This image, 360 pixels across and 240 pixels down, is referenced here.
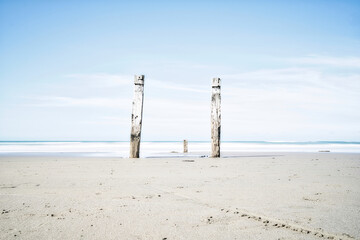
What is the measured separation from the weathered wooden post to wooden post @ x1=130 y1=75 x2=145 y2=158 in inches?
111

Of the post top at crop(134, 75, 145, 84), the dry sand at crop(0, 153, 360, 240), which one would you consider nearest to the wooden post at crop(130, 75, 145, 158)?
the post top at crop(134, 75, 145, 84)

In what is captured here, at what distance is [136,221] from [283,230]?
137 cm

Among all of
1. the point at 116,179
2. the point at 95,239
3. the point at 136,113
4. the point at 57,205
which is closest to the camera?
the point at 95,239

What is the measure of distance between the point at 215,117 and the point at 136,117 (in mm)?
A: 3095

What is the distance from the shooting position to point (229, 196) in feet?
13.2

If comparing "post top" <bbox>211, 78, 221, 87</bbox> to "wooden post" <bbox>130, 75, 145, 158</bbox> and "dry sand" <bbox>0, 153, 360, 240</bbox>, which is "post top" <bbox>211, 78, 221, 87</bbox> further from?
"dry sand" <bbox>0, 153, 360, 240</bbox>

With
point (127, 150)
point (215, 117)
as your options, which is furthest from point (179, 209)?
point (127, 150)

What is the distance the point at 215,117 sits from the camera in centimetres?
1156

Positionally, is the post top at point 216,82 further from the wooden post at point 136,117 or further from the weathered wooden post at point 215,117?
the wooden post at point 136,117

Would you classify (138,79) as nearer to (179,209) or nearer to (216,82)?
(216,82)

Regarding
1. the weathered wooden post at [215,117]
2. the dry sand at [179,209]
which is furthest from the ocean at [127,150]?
the dry sand at [179,209]

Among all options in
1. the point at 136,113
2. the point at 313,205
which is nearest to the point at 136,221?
the point at 313,205

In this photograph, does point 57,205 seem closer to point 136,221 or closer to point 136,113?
point 136,221

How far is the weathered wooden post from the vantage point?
1147 centimetres
